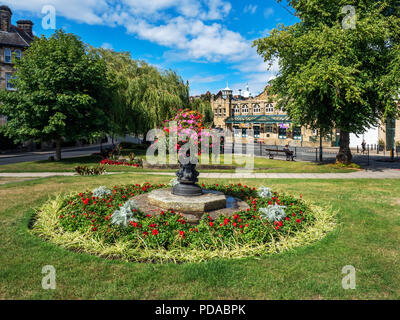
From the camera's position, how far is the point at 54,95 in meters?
19.3

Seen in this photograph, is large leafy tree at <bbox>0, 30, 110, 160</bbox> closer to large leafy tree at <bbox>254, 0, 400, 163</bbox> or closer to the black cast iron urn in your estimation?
large leafy tree at <bbox>254, 0, 400, 163</bbox>

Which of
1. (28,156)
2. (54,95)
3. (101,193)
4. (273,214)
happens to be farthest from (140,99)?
(273,214)

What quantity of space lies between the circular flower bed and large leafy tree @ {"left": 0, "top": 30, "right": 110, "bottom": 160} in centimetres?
1366

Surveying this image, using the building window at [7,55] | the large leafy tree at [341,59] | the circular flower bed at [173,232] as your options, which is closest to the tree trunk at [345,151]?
the large leafy tree at [341,59]

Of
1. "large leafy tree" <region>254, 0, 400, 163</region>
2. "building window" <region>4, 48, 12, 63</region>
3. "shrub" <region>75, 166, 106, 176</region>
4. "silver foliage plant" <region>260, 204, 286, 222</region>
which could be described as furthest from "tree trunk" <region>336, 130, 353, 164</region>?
"building window" <region>4, 48, 12, 63</region>

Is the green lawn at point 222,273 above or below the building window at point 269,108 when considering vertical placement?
below

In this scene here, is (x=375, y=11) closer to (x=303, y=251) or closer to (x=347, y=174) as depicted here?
(x=347, y=174)

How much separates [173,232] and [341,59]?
604 inches

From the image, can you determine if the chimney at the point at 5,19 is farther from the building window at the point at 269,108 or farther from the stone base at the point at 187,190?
the building window at the point at 269,108

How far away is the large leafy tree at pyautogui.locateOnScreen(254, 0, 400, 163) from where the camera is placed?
1543 centimetres

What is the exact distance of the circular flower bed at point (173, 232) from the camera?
542 cm

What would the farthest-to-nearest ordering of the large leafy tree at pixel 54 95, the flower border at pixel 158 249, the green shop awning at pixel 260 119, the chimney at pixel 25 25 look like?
the green shop awning at pixel 260 119 < the chimney at pixel 25 25 < the large leafy tree at pixel 54 95 < the flower border at pixel 158 249

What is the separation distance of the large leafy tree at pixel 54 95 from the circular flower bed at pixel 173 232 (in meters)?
13.7

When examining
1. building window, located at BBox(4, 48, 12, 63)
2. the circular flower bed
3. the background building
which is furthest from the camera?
the background building
